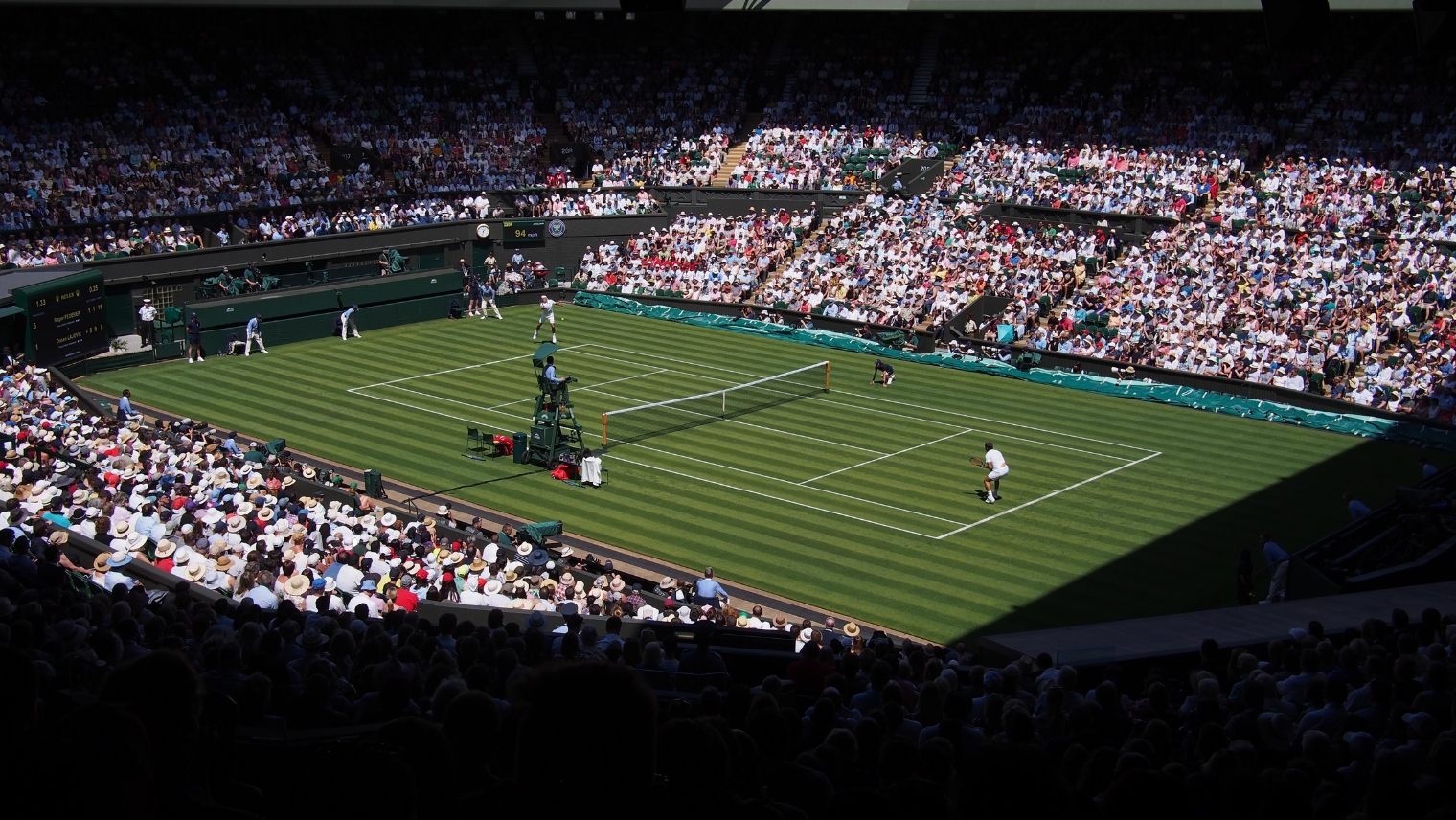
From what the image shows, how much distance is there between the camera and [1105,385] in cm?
3738

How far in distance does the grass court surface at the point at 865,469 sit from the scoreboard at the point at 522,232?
29.9ft

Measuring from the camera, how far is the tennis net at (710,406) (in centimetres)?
3253

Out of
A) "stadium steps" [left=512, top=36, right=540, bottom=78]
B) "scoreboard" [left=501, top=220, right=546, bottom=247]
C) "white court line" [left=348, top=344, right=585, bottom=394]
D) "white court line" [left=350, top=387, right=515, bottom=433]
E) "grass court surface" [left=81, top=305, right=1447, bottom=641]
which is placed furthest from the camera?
"stadium steps" [left=512, top=36, right=540, bottom=78]

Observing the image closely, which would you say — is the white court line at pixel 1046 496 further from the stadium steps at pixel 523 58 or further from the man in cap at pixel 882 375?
the stadium steps at pixel 523 58

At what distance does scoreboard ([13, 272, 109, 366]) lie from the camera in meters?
35.1

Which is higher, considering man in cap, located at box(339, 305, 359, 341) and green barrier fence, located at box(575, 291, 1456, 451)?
green barrier fence, located at box(575, 291, 1456, 451)

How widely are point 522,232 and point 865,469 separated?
85.7 ft

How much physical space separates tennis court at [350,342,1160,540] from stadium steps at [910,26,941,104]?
24.0 m

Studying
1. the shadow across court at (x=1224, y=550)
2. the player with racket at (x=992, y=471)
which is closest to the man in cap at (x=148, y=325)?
the player with racket at (x=992, y=471)

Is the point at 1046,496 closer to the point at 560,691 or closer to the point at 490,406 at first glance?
the point at 490,406

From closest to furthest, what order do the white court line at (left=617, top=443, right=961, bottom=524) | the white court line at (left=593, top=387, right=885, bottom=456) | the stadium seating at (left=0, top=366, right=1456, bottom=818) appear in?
the stadium seating at (left=0, top=366, right=1456, bottom=818) < the white court line at (left=617, top=443, right=961, bottom=524) < the white court line at (left=593, top=387, right=885, bottom=456)

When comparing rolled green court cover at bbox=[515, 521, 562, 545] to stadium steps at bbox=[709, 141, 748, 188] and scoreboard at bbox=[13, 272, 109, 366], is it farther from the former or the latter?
stadium steps at bbox=[709, 141, 748, 188]

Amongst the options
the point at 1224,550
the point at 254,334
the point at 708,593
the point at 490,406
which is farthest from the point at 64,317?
the point at 1224,550

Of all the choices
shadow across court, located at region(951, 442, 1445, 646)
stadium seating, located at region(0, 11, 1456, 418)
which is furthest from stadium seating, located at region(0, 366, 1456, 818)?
stadium seating, located at region(0, 11, 1456, 418)
